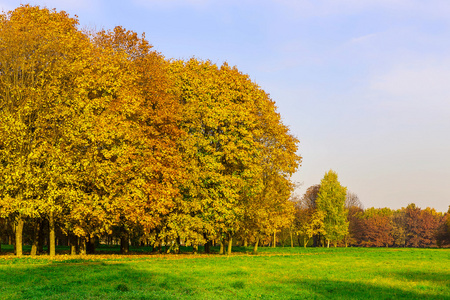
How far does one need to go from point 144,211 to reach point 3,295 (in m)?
21.4

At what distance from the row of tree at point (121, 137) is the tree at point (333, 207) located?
56.5m

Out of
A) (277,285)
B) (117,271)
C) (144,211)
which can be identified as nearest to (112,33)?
(144,211)

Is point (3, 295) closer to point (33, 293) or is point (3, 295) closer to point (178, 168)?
point (33, 293)

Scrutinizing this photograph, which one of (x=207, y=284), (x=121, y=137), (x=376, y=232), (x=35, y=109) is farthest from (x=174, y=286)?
(x=376, y=232)

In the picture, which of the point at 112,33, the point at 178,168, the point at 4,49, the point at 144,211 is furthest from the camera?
the point at 112,33

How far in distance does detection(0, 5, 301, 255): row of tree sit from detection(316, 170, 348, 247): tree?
5650cm

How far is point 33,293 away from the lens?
1585 centimetres

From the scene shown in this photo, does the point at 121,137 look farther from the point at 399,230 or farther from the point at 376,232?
the point at 399,230

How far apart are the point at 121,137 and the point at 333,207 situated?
247 feet

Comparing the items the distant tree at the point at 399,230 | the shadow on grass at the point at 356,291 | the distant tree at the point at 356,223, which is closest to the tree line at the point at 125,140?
the shadow on grass at the point at 356,291

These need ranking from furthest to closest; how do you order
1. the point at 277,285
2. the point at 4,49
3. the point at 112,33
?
the point at 112,33, the point at 4,49, the point at 277,285

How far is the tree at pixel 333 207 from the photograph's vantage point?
100 meters

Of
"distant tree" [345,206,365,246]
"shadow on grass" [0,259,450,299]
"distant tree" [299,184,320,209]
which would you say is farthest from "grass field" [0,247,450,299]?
"distant tree" [345,206,365,246]

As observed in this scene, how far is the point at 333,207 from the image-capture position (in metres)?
102
